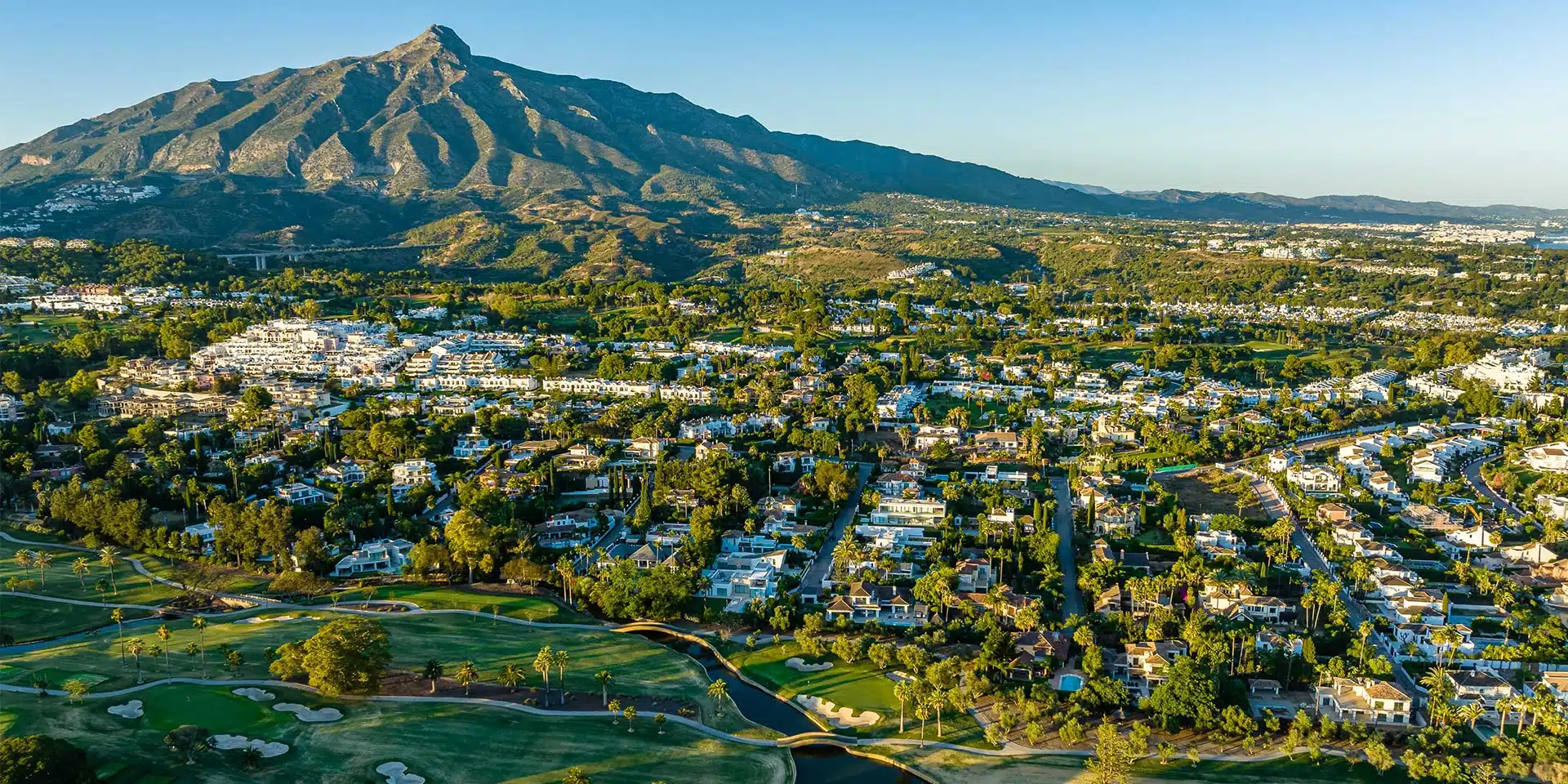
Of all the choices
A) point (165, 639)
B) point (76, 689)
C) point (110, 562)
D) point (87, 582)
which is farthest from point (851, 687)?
point (110, 562)

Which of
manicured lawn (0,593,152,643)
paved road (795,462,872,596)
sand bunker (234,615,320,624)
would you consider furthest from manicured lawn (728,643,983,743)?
manicured lawn (0,593,152,643)

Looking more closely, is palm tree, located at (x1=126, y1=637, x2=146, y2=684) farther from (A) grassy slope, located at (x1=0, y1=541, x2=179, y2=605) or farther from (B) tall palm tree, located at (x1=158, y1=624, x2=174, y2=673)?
(A) grassy slope, located at (x1=0, y1=541, x2=179, y2=605)

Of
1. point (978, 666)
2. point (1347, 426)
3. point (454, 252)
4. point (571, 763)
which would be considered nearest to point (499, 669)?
point (571, 763)

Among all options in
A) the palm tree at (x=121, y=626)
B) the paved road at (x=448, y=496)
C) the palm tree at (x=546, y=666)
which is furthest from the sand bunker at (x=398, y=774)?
the paved road at (x=448, y=496)

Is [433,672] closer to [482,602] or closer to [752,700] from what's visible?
[482,602]

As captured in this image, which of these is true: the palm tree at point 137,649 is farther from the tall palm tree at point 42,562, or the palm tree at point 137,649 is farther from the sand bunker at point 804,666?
the sand bunker at point 804,666

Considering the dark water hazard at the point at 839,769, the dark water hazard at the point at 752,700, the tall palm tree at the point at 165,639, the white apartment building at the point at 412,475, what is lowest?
the dark water hazard at the point at 839,769
